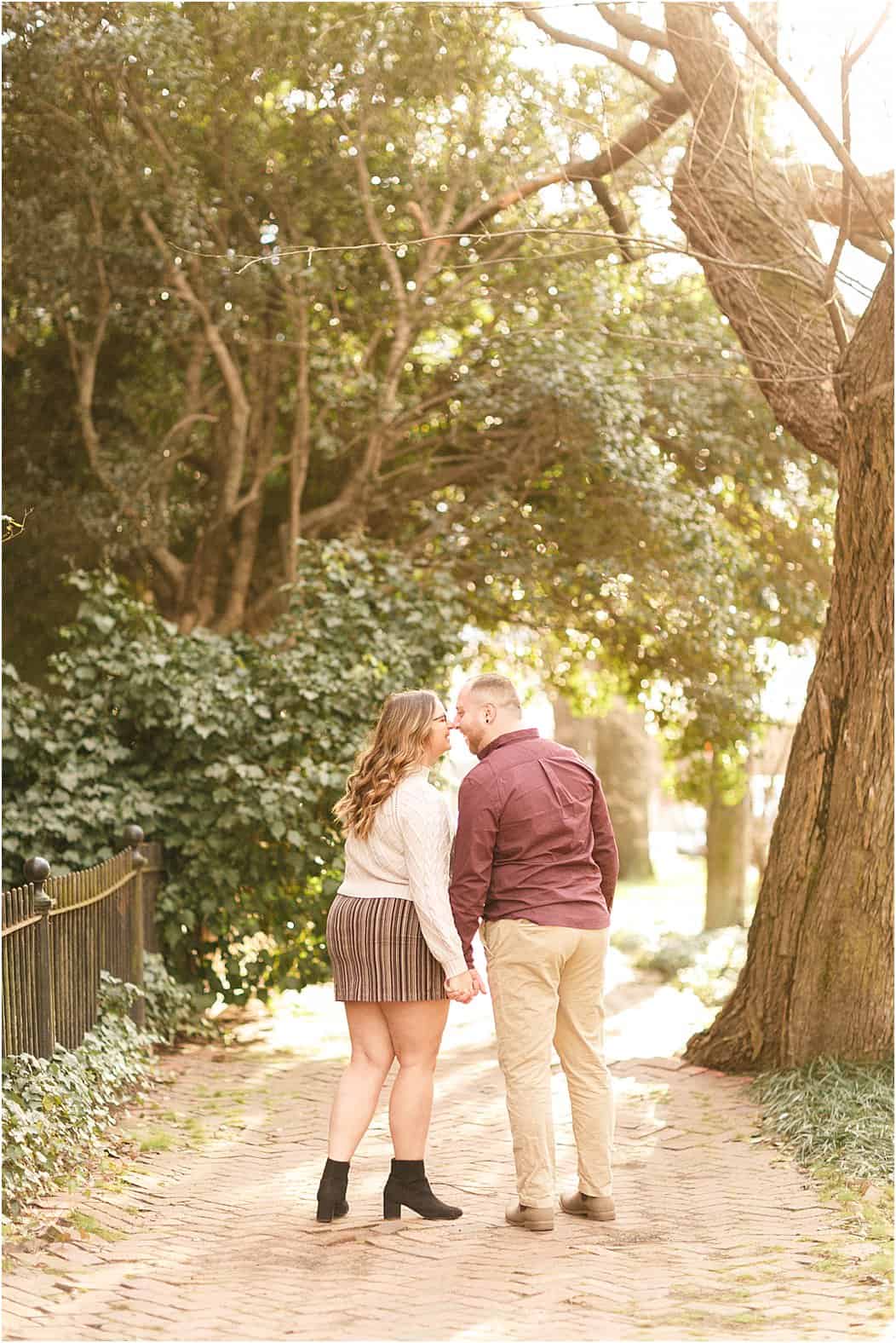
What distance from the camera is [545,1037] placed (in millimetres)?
5020

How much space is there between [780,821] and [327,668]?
344 centimetres

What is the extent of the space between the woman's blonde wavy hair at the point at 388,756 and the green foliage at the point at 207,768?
3895 mm

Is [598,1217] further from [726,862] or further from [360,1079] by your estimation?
[726,862]

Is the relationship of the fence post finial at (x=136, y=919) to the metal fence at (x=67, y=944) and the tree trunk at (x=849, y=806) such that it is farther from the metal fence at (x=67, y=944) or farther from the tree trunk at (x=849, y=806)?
the tree trunk at (x=849, y=806)

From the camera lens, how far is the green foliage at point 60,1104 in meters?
5.19

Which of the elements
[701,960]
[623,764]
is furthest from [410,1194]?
[623,764]

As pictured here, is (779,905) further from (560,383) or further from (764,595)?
(764,595)

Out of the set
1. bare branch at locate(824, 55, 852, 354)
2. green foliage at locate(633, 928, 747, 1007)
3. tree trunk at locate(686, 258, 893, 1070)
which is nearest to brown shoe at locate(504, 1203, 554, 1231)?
tree trunk at locate(686, 258, 893, 1070)

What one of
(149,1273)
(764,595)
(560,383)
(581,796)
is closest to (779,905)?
(581,796)

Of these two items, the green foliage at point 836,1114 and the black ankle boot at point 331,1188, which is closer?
the black ankle boot at point 331,1188

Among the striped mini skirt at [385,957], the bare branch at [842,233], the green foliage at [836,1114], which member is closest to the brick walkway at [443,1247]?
the green foliage at [836,1114]

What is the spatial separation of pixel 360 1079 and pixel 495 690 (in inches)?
59.9

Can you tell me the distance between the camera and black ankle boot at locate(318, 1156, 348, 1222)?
5.12 metres

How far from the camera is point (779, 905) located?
25.4ft
